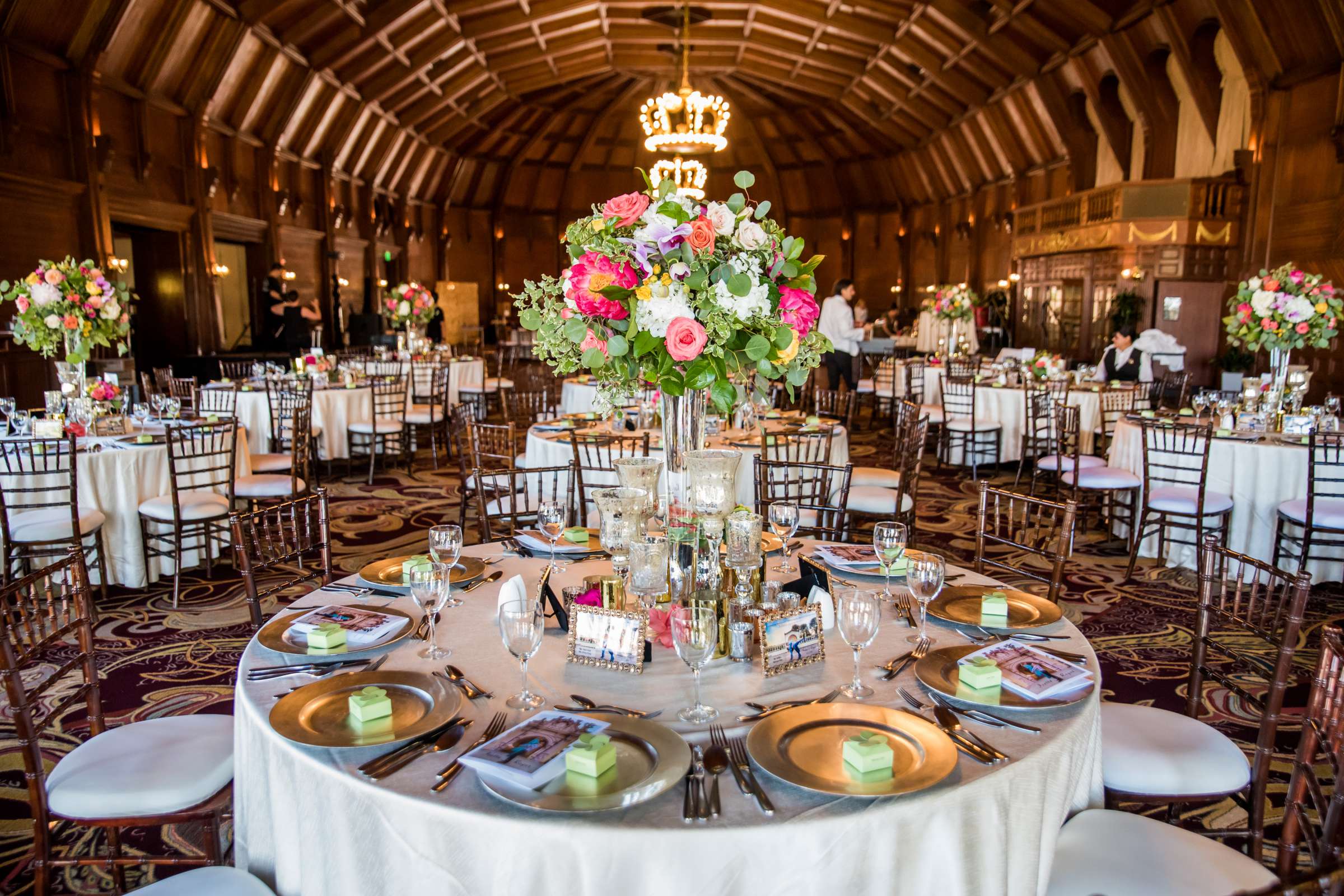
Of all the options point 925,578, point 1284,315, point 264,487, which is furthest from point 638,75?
point 925,578

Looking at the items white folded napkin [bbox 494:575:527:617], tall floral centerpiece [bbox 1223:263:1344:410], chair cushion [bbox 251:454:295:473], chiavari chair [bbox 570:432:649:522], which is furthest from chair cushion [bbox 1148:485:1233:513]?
chair cushion [bbox 251:454:295:473]

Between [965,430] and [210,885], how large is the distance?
24.0ft

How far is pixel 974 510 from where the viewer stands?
6.91 metres

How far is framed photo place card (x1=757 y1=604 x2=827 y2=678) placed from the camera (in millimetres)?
1886

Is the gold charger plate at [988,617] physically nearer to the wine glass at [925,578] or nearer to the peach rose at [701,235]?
the wine glass at [925,578]

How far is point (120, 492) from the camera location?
16.4ft

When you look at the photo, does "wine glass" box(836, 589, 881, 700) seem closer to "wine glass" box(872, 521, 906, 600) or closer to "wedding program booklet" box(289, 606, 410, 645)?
"wine glass" box(872, 521, 906, 600)

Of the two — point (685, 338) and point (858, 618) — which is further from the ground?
point (685, 338)

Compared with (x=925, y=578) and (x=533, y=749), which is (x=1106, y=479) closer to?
(x=925, y=578)

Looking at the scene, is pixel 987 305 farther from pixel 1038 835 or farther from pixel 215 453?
pixel 1038 835

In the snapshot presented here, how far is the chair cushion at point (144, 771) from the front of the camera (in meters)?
1.94

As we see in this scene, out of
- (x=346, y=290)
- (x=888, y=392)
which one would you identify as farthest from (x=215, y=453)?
(x=346, y=290)

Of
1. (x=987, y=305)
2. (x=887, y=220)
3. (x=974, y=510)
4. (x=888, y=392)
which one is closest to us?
(x=974, y=510)

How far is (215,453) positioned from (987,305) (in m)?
14.0
